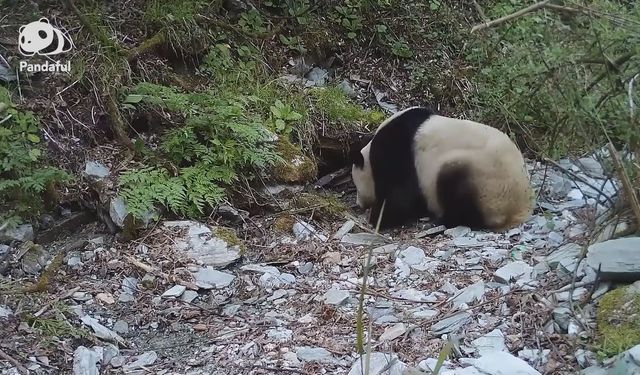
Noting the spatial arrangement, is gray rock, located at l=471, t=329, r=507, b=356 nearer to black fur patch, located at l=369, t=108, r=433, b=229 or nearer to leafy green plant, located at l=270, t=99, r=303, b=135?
black fur patch, located at l=369, t=108, r=433, b=229

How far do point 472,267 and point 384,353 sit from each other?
1.14 meters

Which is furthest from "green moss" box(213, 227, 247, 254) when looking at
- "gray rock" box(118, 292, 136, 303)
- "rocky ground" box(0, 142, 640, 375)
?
"gray rock" box(118, 292, 136, 303)

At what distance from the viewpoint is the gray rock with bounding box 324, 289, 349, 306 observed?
170 inches

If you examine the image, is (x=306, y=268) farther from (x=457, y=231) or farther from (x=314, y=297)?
(x=457, y=231)

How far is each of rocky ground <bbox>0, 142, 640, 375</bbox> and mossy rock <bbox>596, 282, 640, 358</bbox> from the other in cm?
7

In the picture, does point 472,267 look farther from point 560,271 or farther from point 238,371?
point 238,371

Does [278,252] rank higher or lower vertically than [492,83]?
lower

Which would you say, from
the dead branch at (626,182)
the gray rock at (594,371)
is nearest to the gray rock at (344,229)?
the dead branch at (626,182)

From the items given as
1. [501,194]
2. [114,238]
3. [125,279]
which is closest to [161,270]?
[125,279]

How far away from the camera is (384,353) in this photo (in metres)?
3.70

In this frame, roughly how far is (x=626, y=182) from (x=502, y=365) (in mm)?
1104

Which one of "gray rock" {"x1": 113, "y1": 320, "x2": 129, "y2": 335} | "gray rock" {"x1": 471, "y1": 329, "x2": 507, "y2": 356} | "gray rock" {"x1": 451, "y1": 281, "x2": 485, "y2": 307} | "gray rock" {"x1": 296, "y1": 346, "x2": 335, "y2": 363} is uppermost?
"gray rock" {"x1": 471, "y1": 329, "x2": 507, "y2": 356}

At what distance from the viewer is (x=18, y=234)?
16.4 ft

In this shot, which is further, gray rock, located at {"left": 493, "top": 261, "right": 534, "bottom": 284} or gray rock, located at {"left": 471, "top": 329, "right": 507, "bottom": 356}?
gray rock, located at {"left": 493, "top": 261, "right": 534, "bottom": 284}
